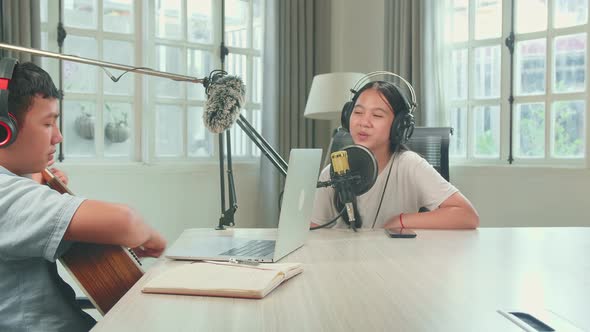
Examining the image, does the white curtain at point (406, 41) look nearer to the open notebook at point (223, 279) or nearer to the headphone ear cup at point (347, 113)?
the headphone ear cup at point (347, 113)

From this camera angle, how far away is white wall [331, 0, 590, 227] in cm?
305

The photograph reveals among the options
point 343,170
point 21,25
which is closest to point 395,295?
point 343,170

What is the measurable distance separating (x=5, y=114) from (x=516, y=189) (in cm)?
307

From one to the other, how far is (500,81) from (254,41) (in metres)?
1.83

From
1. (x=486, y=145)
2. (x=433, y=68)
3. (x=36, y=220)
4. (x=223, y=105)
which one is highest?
(x=433, y=68)

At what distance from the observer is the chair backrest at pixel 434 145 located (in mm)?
2289

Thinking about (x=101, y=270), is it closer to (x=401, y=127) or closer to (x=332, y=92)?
(x=401, y=127)

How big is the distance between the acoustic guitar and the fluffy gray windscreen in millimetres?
454

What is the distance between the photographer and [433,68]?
142 inches

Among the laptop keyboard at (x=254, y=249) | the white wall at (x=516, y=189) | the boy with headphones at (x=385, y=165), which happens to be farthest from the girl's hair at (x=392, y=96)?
the white wall at (x=516, y=189)

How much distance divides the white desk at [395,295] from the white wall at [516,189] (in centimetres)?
199

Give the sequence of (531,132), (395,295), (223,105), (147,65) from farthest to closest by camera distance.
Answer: (147,65)
(531,132)
(223,105)
(395,295)

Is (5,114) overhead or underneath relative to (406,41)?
underneath

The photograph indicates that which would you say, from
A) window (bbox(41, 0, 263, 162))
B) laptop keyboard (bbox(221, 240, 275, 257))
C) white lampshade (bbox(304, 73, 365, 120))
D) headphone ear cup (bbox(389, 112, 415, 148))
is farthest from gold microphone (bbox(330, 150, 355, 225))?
window (bbox(41, 0, 263, 162))
